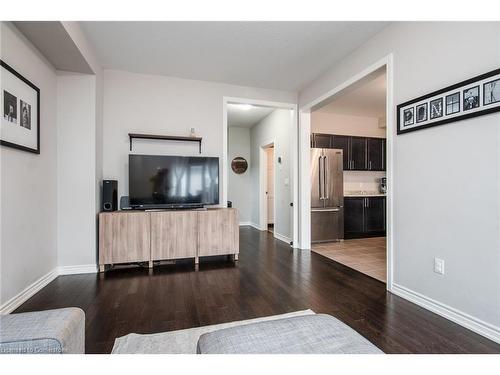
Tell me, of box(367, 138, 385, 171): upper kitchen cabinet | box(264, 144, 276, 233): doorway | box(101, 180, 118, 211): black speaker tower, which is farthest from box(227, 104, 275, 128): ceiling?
box(101, 180, 118, 211): black speaker tower

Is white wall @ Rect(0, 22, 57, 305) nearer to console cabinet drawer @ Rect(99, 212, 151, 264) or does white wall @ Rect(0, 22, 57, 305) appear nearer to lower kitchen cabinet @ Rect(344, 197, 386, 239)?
console cabinet drawer @ Rect(99, 212, 151, 264)

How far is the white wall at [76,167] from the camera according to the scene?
2834 mm

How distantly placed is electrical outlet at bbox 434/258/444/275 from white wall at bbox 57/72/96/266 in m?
3.45

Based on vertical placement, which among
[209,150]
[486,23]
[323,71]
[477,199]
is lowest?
[477,199]

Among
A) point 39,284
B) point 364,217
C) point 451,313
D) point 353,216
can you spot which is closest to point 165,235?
point 39,284

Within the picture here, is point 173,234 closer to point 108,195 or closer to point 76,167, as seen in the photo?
point 108,195

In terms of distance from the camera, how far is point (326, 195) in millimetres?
4598

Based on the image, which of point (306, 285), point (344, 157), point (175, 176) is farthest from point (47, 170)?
point (344, 157)

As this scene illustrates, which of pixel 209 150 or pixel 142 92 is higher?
pixel 142 92

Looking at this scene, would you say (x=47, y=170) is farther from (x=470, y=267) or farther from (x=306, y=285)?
(x=470, y=267)

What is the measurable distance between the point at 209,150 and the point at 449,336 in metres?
3.23

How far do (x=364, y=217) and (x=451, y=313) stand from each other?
127 inches

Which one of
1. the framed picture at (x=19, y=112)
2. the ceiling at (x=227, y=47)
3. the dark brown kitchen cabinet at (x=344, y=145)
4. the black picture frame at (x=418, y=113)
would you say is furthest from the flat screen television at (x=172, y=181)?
the dark brown kitchen cabinet at (x=344, y=145)

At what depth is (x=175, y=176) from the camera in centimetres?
338
